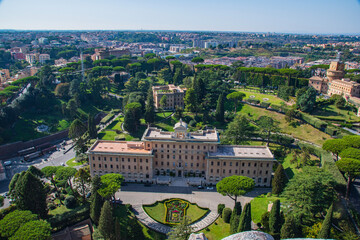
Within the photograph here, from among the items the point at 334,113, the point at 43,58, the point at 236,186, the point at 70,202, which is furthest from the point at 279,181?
the point at 43,58

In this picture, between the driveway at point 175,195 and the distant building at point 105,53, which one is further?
the distant building at point 105,53

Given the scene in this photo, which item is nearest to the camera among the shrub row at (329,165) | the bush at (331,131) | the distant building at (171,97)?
the shrub row at (329,165)

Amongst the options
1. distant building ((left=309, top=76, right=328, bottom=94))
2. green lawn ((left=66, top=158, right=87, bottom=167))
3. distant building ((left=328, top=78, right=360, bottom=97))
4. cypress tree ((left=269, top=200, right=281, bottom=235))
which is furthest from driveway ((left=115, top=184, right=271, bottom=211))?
distant building ((left=309, top=76, right=328, bottom=94))

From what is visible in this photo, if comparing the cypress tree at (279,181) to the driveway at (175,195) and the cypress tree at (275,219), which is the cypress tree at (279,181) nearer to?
the driveway at (175,195)

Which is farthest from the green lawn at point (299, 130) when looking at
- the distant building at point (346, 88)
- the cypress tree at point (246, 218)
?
the cypress tree at point (246, 218)

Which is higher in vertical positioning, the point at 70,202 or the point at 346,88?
the point at 346,88

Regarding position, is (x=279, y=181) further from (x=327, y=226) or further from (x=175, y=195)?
(x=175, y=195)
